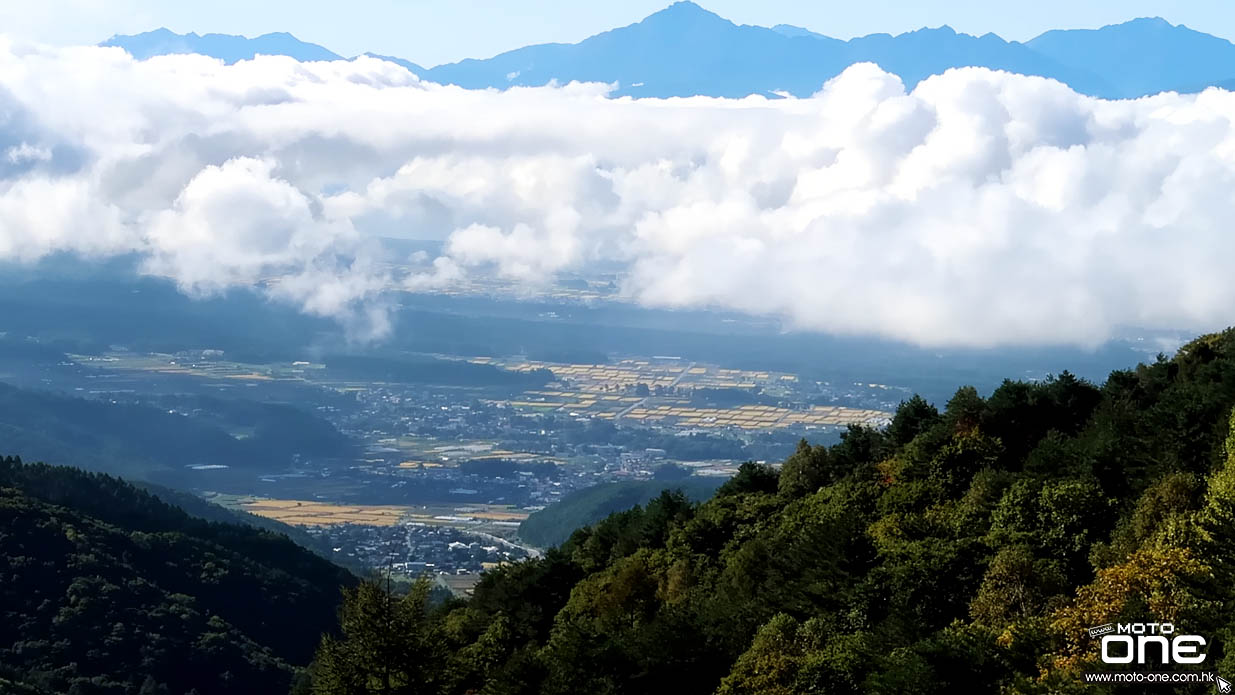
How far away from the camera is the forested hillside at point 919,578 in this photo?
2528 cm

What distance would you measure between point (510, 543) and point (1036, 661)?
122 meters

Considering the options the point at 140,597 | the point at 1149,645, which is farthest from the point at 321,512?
the point at 1149,645

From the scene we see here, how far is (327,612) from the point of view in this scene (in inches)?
3743

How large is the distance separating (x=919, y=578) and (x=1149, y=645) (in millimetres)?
10495

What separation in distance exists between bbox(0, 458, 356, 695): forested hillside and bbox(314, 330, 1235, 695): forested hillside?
3361 cm

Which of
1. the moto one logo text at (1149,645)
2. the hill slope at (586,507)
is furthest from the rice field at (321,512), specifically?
the moto one logo text at (1149,645)

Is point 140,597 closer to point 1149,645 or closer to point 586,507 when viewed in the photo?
point 586,507

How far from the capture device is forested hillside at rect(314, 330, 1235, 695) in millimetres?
25281

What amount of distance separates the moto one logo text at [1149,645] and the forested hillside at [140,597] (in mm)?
53630

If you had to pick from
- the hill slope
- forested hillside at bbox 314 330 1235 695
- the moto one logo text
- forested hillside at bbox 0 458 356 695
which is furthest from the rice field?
the moto one logo text

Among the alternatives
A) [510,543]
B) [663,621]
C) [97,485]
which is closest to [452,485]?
[510,543]

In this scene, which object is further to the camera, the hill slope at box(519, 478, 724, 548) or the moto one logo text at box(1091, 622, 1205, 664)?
the hill slope at box(519, 478, 724, 548)

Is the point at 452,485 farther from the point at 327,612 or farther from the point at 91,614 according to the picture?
the point at 91,614

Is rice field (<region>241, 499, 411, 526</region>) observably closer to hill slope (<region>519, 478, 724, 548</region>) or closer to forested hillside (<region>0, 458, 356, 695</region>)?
hill slope (<region>519, 478, 724, 548</region>)
